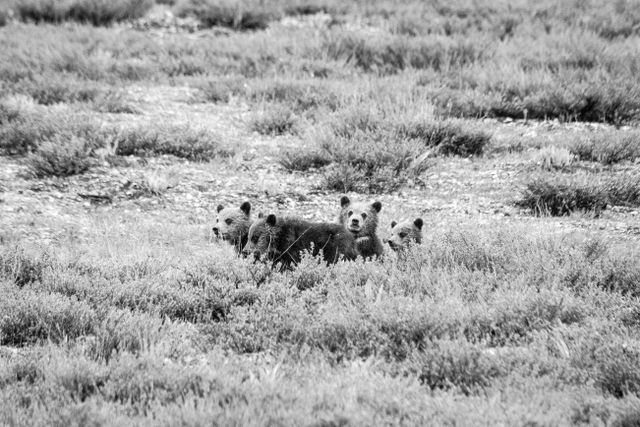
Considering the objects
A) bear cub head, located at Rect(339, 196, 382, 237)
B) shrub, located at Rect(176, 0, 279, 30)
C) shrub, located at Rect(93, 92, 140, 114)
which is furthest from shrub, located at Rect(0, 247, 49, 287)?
shrub, located at Rect(176, 0, 279, 30)

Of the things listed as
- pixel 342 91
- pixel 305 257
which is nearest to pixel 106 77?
pixel 342 91

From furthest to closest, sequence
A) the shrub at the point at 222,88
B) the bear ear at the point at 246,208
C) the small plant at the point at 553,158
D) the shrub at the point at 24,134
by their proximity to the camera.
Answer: the shrub at the point at 222,88 < the shrub at the point at 24,134 < the small plant at the point at 553,158 < the bear ear at the point at 246,208

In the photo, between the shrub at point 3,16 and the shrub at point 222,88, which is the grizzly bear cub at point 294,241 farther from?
the shrub at point 3,16

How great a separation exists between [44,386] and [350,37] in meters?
12.4

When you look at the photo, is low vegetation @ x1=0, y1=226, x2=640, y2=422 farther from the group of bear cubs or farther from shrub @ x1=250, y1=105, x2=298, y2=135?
shrub @ x1=250, y1=105, x2=298, y2=135

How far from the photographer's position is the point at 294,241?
22.9 feet

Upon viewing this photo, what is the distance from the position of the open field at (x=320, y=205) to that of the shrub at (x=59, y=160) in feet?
0.12

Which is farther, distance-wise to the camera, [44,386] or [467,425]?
[44,386]

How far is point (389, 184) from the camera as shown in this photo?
31.7 feet

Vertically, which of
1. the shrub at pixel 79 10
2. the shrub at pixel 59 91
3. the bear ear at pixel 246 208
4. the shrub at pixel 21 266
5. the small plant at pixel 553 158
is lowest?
the shrub at pixel 21 266

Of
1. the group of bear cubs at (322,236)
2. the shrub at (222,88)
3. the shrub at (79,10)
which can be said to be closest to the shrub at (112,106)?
the shrub at (222,88)

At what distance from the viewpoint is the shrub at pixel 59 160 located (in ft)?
31.1

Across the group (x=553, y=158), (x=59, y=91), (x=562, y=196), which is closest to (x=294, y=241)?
(x=562, y=196)

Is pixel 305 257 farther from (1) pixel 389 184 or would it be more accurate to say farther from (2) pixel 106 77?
(2) pixel 106 77
